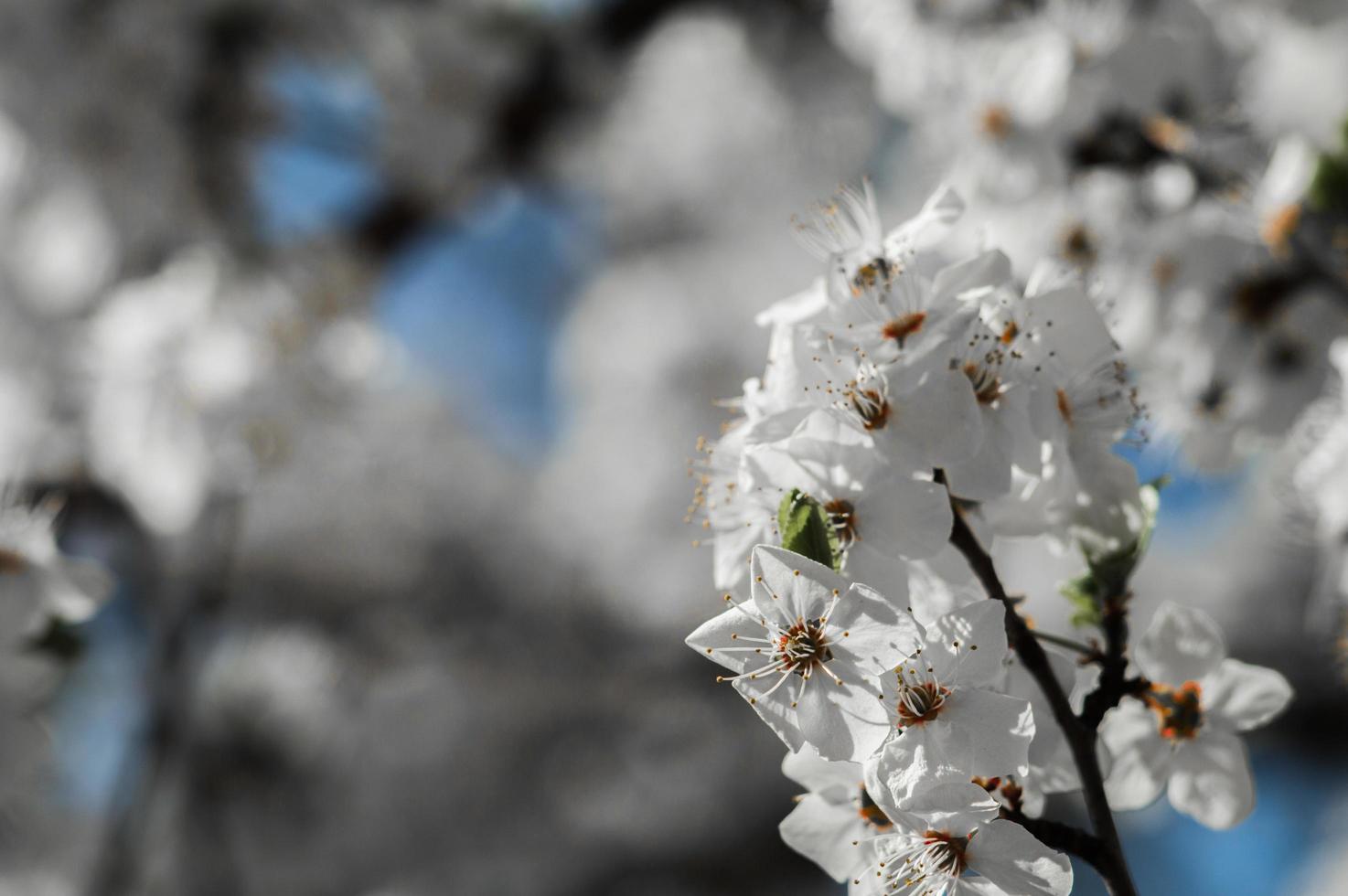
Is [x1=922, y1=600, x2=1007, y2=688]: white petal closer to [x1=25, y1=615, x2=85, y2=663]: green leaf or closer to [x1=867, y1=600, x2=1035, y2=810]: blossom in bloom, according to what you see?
[x1=867, y1=600, x2=1035, y2=810]: blossom in bloom

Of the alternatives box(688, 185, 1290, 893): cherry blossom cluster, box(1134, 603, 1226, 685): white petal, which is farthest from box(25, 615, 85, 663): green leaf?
box(1134, 603, 1226, 685): white petal

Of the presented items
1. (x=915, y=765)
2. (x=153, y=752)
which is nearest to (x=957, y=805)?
(x=915, y=765)

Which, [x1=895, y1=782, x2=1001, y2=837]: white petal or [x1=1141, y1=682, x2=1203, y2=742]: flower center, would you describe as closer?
[x1=895, y1=782, x2=1001, y2=837]: white petal

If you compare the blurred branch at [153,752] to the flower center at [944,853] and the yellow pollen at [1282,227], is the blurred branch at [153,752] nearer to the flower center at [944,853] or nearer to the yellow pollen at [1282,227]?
the flower center at [944,853]

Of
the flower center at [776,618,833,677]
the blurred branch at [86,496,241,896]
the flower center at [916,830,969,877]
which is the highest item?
the blurred branch at [86,496,241,896]

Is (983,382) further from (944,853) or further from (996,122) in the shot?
(996,122)

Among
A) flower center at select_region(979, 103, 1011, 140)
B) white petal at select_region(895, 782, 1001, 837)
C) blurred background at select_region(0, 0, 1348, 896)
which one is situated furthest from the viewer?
blurred background at select_region(0, 0, 1348, 896)
